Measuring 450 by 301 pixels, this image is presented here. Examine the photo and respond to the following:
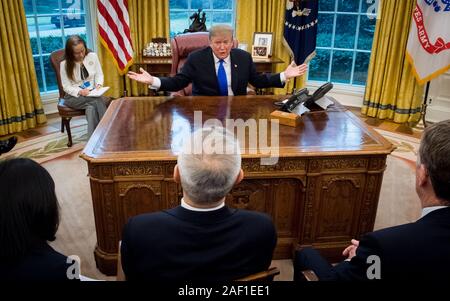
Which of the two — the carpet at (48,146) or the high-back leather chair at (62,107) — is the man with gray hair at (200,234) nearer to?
the carpet at (48,146)

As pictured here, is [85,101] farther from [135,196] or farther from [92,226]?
[135,196]

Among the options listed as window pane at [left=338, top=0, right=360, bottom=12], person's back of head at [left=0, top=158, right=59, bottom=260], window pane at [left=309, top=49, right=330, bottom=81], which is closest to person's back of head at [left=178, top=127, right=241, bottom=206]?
person's back of head at [left=0, top=158, right=59, bottom=260]

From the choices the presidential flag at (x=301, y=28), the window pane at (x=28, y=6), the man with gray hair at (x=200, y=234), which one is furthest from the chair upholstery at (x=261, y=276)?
the window pane at (x=28, y=6)

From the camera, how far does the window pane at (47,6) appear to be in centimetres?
512

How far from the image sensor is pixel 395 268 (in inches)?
48.6

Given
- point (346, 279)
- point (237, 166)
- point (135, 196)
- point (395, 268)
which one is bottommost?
point (135, 196)

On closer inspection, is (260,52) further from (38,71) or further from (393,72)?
(38,71)

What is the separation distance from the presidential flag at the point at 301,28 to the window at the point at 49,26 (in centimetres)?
270

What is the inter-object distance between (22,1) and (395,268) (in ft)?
15.6

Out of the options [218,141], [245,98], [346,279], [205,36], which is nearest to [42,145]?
[205,36]

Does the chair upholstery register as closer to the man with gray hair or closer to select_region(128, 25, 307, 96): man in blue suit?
the man with gray hair

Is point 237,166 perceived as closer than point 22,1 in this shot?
Yes

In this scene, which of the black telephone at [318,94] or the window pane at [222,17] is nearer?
the black telephone at [318,94]

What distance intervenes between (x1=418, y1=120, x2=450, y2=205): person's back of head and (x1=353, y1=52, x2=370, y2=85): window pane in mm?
4874
